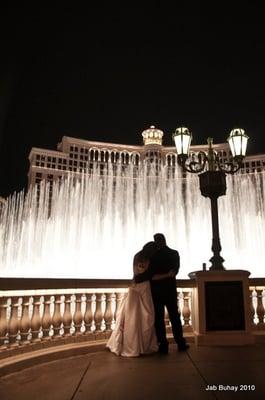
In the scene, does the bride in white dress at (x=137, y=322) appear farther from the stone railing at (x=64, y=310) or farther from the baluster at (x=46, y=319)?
the baluster at (x=46, y=319)

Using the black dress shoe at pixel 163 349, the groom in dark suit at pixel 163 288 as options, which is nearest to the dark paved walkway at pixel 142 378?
the black dress shoe at pixel 163 349

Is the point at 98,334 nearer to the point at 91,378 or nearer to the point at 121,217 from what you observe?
the point at 91,378

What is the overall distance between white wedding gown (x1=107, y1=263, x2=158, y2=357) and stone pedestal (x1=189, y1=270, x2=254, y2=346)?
3.62ft

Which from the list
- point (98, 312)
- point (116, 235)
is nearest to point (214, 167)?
point (98, 312)

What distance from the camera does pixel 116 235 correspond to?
20.8 metres

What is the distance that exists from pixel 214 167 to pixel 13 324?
4.80 metres

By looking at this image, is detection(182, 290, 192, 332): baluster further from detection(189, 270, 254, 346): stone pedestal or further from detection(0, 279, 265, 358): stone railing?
detection(189, 270, 254, 346): stone pedestal

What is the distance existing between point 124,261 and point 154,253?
12.0m

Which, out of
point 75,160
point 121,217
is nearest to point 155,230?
point 121,217

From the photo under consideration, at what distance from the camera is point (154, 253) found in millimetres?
5414

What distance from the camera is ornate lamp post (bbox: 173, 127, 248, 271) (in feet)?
22.6

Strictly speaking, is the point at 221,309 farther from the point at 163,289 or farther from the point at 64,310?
the point at 64,310

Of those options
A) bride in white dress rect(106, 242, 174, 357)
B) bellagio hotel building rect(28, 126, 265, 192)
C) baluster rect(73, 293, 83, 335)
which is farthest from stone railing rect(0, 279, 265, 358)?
bellagio hotel building rect(28, 126, 265, 192)

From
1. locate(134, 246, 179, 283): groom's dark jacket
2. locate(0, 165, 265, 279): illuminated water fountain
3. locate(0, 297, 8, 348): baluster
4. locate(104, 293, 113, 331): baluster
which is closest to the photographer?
locate(0, 297, 8, 348): baluster
